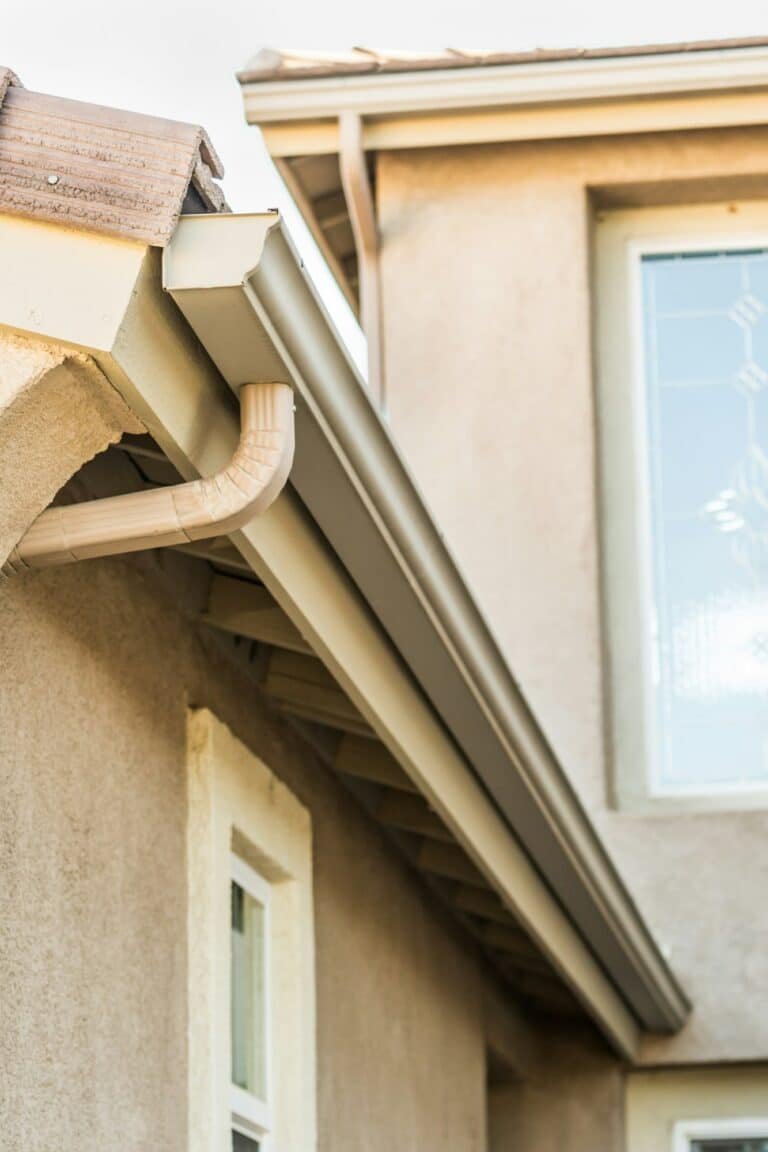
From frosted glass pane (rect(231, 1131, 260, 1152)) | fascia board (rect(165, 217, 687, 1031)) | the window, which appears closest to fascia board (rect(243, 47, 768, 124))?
fascia board (rect(165, 217, 687, 1031))

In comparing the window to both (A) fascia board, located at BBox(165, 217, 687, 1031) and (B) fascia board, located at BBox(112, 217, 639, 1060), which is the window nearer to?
(B) fascia board, located at BBox(112, 217, 639, 1060)

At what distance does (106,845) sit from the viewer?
3936 millimetres

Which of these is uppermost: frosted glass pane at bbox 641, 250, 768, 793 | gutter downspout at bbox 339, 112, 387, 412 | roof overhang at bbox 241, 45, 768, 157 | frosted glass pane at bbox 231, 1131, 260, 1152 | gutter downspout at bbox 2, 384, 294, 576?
roof overhang at bbox 241, 45, 768, 157


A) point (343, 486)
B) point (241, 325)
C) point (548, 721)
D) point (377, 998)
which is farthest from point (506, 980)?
point (241, 325)

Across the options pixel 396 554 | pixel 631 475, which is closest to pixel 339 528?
pixel 396 554

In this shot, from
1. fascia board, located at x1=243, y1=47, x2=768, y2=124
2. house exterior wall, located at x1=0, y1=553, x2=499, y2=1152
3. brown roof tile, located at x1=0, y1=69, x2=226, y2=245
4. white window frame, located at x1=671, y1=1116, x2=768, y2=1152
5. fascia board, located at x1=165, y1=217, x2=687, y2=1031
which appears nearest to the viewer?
brown roof tile, located at x1=0, y1=69, x2=226, y2=245

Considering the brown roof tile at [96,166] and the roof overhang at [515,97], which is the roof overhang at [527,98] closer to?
the roof overhang at [515,97]

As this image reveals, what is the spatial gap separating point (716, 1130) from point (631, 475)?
8.54 feet

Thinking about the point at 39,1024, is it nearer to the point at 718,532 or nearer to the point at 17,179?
the point at 17,179

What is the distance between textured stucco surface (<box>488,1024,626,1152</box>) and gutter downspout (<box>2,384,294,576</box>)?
16.4ft

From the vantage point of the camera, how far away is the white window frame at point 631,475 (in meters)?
8.04

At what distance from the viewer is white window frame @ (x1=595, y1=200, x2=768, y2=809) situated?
804cm

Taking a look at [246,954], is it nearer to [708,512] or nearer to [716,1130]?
[716,1130]

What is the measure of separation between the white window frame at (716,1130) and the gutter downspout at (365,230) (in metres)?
3.08
